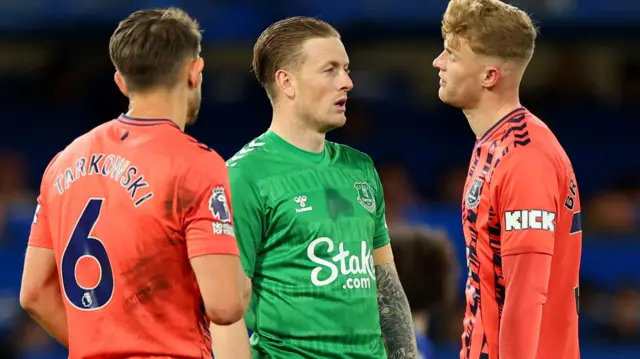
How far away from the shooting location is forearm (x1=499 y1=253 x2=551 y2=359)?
12.1 ft

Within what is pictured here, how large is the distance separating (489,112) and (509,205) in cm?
45

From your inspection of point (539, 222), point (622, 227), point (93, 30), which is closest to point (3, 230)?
point (93, 30)

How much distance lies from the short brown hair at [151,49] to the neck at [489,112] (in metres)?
1.12

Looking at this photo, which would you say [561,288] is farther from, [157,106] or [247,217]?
[157,106]

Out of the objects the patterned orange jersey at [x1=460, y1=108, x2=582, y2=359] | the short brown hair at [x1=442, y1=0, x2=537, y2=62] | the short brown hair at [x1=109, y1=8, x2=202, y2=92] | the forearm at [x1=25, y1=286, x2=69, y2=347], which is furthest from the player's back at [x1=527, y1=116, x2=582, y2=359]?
the forearm at [x1=25, y1=286, x2=69, y2=347]

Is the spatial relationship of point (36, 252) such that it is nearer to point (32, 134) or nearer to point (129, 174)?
point (129, 174)

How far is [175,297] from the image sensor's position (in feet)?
11.0

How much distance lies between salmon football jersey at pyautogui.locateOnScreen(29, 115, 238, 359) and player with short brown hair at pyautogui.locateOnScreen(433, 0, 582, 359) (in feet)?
3.10

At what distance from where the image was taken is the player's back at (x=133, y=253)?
3314mm

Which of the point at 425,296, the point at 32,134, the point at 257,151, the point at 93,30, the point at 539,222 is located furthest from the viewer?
the point at 32,134

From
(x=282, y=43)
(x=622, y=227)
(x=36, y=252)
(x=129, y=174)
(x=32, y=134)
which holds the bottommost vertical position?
(x=622, y=227)

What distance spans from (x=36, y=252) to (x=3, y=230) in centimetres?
697

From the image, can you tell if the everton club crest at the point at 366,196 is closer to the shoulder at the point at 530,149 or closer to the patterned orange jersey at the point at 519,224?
Answer: the patterned orange jersey at the point at 519,224

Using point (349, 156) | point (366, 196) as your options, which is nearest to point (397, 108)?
point (349, 156)
